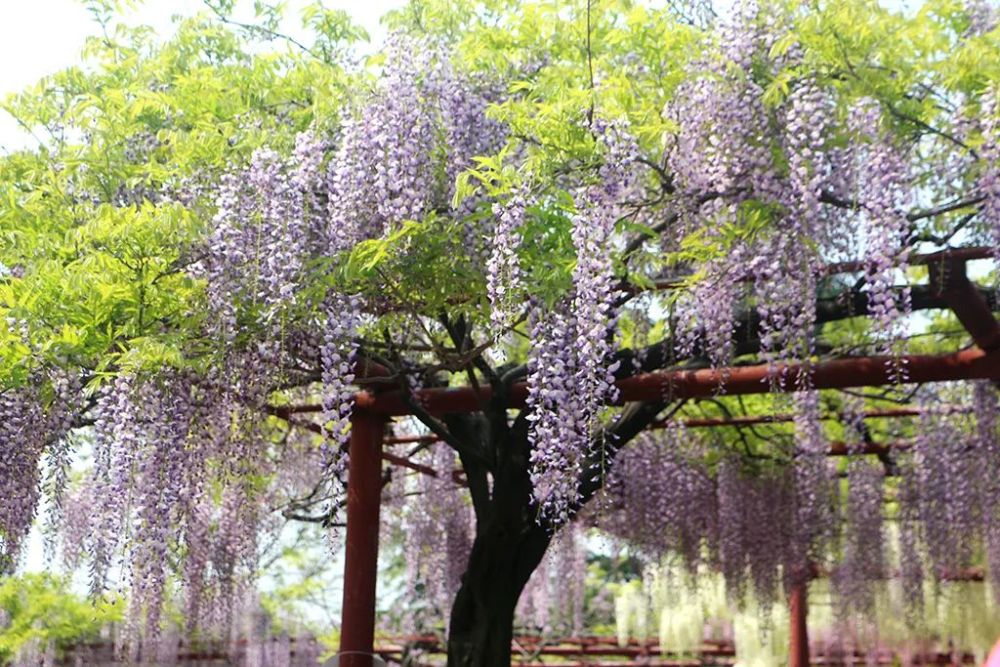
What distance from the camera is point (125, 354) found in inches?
185

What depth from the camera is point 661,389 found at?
555 centimetres

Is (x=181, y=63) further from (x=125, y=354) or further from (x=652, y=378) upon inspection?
(x=652, y=378)

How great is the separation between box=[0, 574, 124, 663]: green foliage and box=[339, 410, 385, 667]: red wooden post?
126 inches

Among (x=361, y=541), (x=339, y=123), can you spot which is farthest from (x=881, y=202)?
(x=361, y=541)

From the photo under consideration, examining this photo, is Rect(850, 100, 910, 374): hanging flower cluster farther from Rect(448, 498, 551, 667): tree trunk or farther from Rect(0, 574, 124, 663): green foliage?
Rect(0, 574, 124, 663): green foliage

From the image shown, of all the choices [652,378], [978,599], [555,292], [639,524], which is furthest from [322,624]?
[555,292]

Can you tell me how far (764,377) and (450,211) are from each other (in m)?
1.62

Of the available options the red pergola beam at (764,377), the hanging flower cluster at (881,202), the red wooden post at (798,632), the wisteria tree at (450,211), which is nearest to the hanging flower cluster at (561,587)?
the red pergola beam at (764,377)

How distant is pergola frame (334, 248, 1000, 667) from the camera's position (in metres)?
5.03

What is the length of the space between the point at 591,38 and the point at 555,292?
1.11 metres

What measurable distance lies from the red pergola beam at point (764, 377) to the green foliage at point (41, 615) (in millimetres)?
3985

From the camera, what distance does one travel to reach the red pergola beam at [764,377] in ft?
17.2

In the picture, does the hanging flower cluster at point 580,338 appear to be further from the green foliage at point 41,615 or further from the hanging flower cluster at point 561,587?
the green foliage at point 41,615

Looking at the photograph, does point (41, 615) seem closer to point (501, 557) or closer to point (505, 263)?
point (501, 557)
